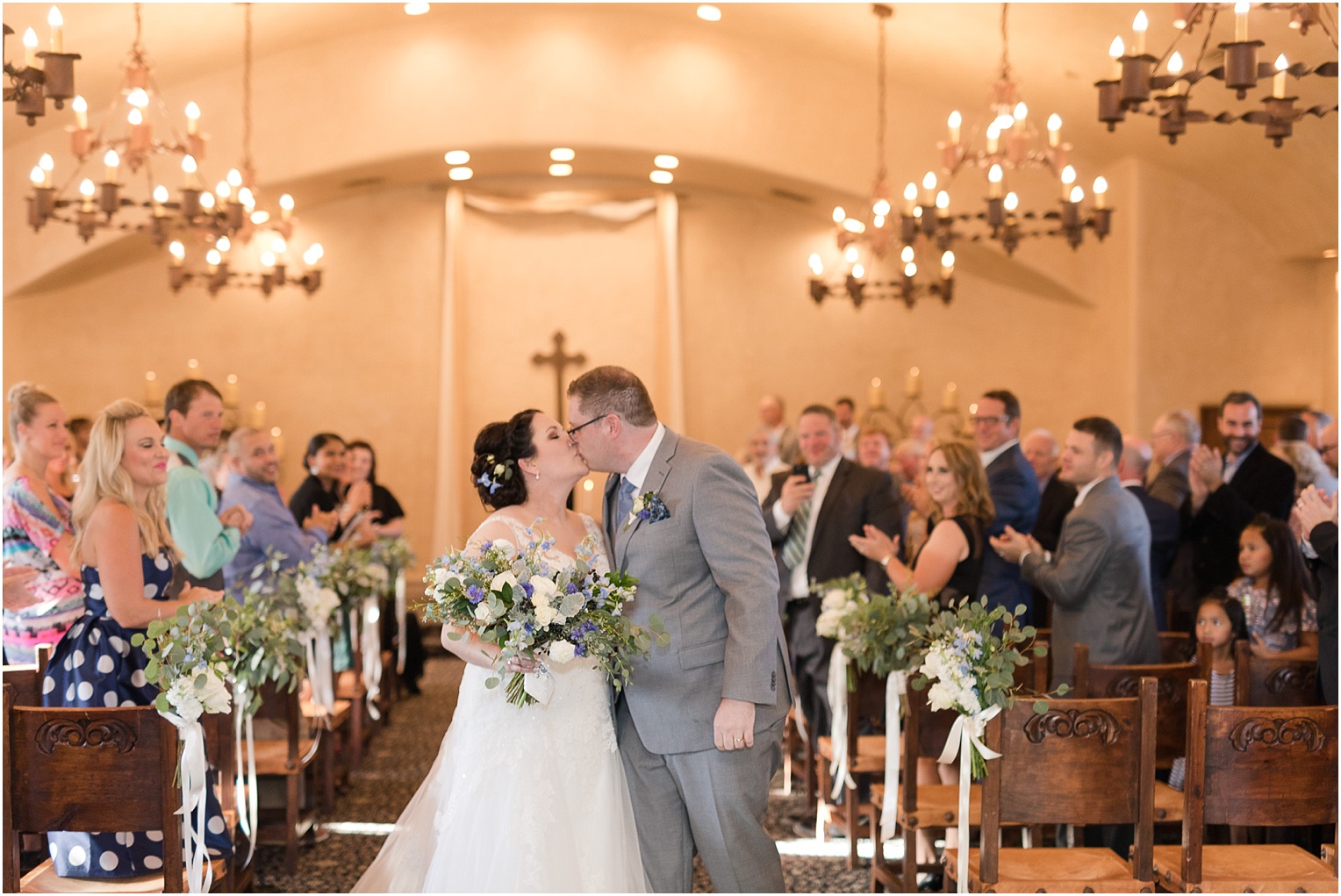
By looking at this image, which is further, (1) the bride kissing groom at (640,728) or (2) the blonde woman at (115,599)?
(2) the blonde woman at (115,599)

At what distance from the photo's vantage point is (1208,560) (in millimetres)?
6625

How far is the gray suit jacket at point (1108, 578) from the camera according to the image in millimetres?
4844

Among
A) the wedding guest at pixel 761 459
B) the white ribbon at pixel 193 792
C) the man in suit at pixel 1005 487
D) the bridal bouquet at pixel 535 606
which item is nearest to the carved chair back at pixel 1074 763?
the bridal bouquet at pixel 535 606

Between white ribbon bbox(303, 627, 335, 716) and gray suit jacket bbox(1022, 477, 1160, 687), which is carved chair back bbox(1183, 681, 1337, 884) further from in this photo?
white ribbon bbox(303, 627, 335, 716)

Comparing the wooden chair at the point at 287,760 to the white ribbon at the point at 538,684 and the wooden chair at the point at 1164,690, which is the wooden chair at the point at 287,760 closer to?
the white ribbon at the point at 538,684

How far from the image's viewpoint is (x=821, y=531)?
6148 millimetres

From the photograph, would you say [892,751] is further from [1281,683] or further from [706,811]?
[1281,683]

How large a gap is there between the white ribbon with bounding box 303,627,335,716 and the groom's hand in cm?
287

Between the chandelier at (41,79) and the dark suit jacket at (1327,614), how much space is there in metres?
4.34

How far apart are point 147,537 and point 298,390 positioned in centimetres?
922

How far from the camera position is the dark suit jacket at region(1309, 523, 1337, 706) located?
4221 millimetres

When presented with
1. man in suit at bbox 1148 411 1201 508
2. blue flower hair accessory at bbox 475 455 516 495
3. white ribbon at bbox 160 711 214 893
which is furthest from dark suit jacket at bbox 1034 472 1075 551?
white ribbon at bbox 160 711 214 893

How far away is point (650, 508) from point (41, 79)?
8.00 feet

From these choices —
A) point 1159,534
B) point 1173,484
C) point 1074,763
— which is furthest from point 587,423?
point 1173,484
